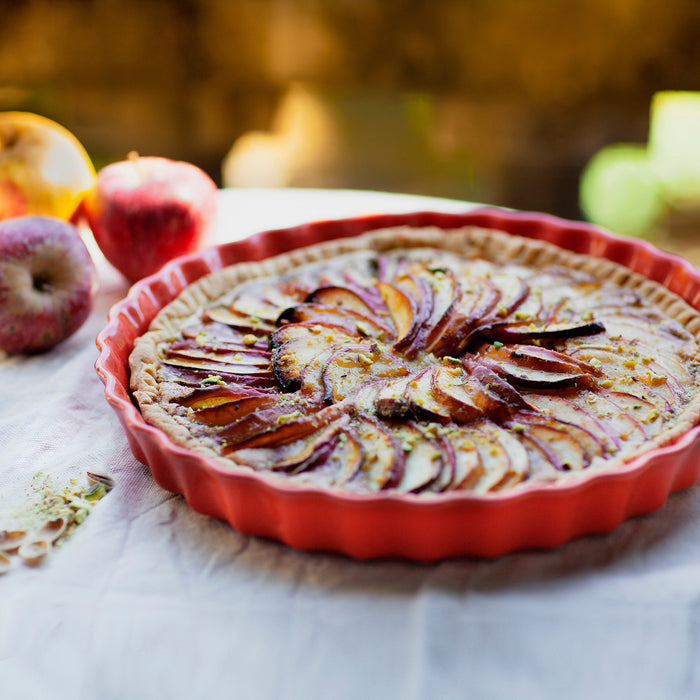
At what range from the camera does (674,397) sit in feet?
7.20

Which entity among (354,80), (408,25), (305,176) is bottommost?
(305,176)

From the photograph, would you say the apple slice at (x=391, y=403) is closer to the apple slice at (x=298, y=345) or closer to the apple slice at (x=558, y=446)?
the apple slice at (x=298, y=345)

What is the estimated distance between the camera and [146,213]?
309 cm

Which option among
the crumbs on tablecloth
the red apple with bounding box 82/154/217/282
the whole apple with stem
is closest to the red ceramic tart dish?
the crumbs on tablecloth

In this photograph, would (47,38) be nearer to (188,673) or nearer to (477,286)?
(477,286)

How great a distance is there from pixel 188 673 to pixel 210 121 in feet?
17.0

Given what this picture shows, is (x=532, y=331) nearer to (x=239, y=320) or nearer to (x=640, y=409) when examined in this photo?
(x=640, y=409)

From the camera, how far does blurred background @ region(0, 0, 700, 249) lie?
16.3ft

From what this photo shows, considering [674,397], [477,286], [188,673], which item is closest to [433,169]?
[477,286]

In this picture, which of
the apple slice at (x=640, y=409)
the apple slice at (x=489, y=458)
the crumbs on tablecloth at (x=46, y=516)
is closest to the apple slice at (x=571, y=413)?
the apple slice at (x=640, y=409)

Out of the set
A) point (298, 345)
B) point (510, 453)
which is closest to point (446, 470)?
point (510, 453)

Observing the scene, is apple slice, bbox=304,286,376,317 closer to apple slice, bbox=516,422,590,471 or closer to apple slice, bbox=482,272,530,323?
apple slice, bbox=482,272,530,323

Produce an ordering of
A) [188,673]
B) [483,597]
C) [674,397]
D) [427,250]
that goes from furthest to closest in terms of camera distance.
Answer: [427,250]
[674,397]
[483,597]
[188,673]

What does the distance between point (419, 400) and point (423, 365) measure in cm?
31
